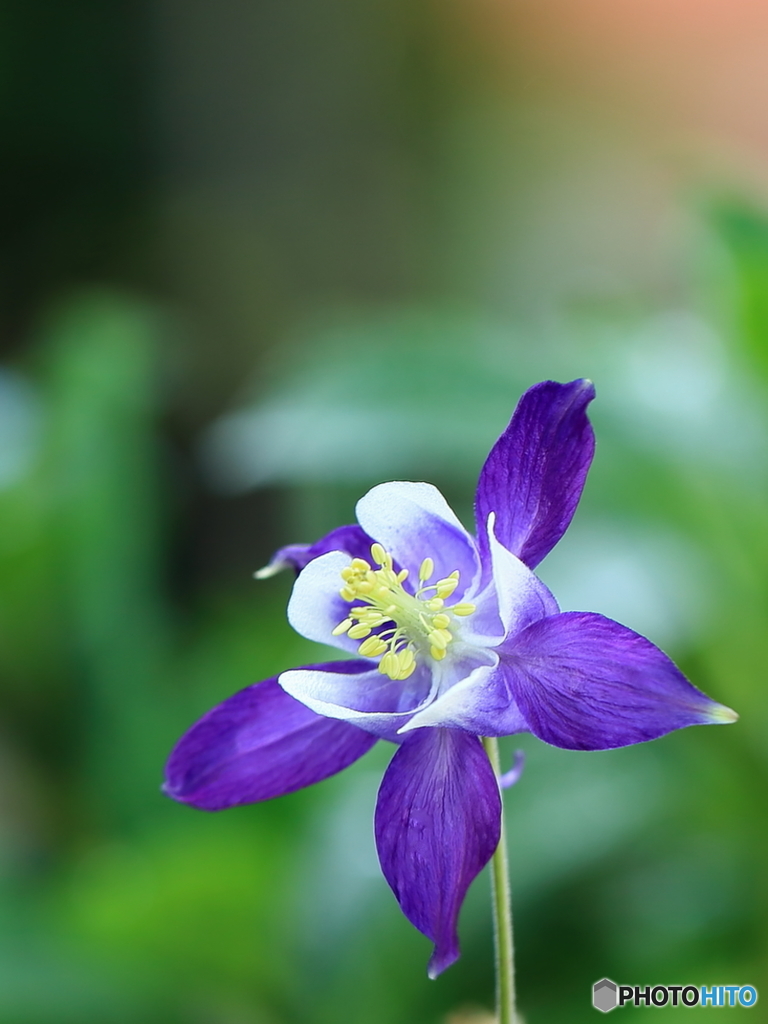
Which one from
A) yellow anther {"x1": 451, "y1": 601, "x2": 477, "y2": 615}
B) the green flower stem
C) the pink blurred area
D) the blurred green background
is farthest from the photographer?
the pink blurred area

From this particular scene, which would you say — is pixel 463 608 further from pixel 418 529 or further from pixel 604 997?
pixel 604 997

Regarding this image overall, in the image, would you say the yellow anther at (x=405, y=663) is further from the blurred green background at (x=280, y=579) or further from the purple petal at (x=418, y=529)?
the blurred green background at (x=280, y=579)

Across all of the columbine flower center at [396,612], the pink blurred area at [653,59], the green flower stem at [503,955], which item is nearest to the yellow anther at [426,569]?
the columbine flower center at [396,612]

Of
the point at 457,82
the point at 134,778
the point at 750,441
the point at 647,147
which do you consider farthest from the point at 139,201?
the point at 750,441

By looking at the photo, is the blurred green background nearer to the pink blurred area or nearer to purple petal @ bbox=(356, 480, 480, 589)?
the pink blurred area

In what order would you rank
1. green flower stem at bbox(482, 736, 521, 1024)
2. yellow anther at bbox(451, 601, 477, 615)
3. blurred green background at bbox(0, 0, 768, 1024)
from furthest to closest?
blurred green background at bbox(0, 0, 768, 1024)
yellow anther at bbox(451, 601, 477, 615)
green flower stem at bbox(482, 736, 521, 1024)

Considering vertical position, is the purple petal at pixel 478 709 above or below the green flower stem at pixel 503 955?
above

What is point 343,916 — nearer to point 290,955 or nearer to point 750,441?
point 290,955

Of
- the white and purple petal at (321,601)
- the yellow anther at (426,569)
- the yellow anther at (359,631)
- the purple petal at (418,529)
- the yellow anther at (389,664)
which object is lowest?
the yellow anther at (389,664)

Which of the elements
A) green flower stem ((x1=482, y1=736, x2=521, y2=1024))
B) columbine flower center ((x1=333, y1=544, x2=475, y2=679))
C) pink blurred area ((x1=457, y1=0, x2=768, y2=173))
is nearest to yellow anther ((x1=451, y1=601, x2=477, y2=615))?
columbine flower center ((x1=333, y1=544, x2=475, y2=679))
